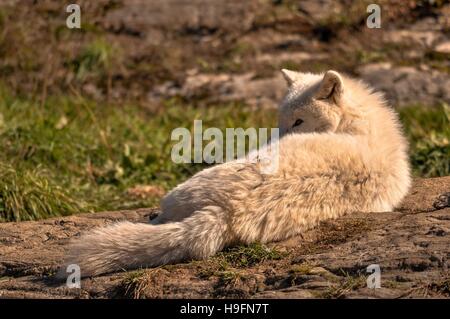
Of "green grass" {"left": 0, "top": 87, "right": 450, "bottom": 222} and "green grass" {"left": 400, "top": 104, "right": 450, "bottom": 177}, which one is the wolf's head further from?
"green grass" {"left": 400, "top": 104, "right": 450, "bottom": 177}

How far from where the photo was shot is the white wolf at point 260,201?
4785 millimetres

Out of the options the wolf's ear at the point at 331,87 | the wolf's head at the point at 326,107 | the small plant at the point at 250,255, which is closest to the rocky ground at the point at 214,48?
the wolf's head at the point at 326,107

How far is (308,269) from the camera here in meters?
4.50

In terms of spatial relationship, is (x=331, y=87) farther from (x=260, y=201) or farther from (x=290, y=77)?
(x=260, y=201)

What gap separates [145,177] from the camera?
28.3 ft

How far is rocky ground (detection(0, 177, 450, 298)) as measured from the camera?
4.27 m

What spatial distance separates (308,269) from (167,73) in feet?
25.4

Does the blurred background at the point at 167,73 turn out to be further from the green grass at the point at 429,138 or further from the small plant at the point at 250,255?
the small plant at the point at 250,255

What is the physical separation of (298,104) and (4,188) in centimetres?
280

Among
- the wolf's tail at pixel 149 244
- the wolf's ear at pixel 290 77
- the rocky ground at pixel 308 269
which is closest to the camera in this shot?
the rocky ground at pixel 308 269

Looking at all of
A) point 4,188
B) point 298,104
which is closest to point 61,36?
point 4,188

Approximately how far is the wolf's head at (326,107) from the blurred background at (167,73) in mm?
2215

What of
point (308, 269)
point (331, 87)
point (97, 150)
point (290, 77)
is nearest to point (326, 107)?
point (331, 87)

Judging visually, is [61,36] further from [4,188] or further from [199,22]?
[4,188]
